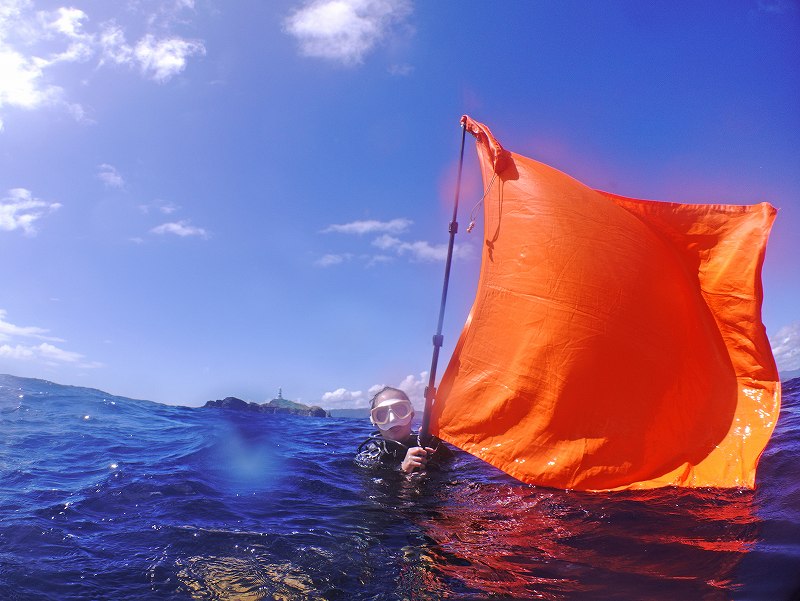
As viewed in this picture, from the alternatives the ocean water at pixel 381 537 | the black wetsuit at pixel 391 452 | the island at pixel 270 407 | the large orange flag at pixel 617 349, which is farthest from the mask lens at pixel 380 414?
the island at pixel 270 407

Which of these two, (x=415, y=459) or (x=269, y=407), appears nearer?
(x=415, y=459)

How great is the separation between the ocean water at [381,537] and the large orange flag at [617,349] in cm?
50

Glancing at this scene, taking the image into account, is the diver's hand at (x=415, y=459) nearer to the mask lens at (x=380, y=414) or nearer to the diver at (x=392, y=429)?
the diver at (x=392, y=429)

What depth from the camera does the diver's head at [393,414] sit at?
7035 millimetres

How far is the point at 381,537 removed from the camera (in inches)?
182

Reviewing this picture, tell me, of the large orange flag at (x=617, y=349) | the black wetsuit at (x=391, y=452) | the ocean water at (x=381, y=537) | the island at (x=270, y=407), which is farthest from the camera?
the island at (x=270, y=407)

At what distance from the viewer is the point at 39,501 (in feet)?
19.0

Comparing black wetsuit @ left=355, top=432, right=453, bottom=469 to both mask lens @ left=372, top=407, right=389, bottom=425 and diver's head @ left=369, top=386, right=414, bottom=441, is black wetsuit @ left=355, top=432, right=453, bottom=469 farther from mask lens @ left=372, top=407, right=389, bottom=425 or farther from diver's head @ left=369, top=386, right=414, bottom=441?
mask lens @ left=372, top=407, right=389, bottom=425

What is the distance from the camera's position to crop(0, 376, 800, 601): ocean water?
3.48 m

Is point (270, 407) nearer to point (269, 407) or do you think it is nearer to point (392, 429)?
point (269, 407)

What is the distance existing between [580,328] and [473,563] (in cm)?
269

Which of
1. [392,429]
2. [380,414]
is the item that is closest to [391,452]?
[392,429]

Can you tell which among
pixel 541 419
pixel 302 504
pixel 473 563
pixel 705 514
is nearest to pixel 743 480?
pixel 705 514

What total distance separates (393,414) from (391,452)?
70cm
